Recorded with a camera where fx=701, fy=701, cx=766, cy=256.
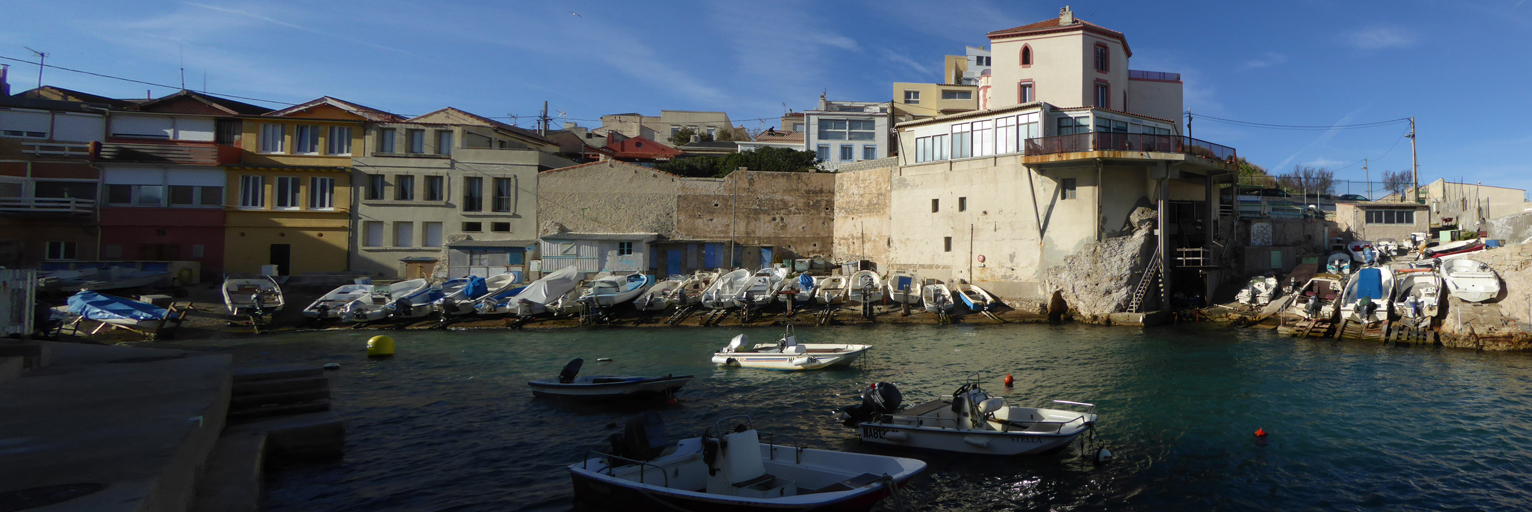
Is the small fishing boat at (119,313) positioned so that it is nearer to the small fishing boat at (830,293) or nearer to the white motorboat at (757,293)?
the white motorboat at (757,293)

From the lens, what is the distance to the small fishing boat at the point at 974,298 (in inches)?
1157

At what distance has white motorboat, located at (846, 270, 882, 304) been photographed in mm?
29016

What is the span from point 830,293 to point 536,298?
12099 millimetres

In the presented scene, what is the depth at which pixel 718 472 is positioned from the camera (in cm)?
819

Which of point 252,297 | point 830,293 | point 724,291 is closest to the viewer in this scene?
point 252,297

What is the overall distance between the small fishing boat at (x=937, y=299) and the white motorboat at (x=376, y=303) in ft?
69.0

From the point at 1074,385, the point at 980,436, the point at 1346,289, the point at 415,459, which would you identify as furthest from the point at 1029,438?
the point at 1346,289

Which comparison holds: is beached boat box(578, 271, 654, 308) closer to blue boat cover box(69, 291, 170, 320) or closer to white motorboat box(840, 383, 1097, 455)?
blue boat cover box(69, 291, 170, 320)

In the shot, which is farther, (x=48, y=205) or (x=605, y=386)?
(x=48, y=205)

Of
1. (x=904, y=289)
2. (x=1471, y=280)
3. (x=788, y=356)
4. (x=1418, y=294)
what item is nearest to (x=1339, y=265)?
(x=1418, y=294)

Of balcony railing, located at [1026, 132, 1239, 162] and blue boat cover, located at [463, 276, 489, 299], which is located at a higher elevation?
balcony railing, located at [1026, 132, 1239, 162]

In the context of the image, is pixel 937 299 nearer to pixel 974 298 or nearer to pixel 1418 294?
pixel 974 298

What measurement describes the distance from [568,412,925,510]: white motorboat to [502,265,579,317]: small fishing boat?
66.6ft

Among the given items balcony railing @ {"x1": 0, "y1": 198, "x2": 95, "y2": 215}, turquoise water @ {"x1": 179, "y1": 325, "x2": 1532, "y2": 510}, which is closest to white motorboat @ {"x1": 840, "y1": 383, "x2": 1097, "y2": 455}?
turquoise water @ {"x1": 179, "y1": 325, "x2": 1532, "y2": 510}
